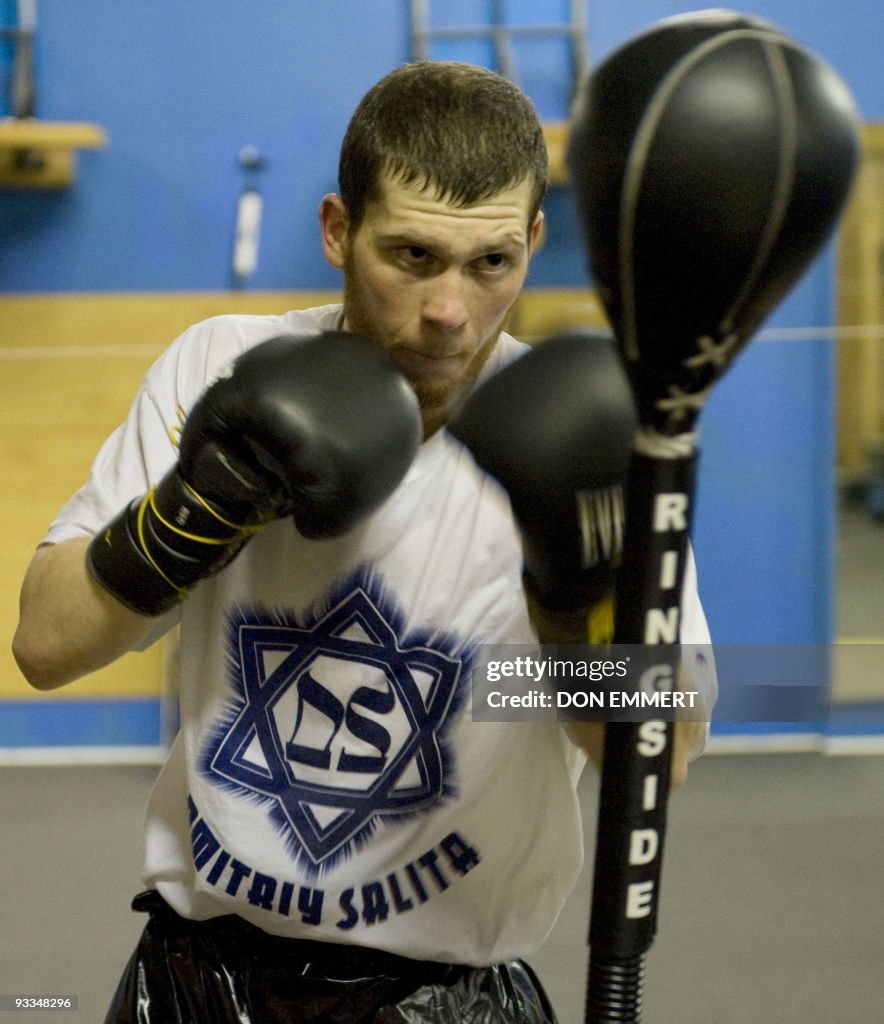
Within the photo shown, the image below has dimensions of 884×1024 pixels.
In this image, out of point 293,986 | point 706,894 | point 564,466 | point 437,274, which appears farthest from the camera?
point 706,894

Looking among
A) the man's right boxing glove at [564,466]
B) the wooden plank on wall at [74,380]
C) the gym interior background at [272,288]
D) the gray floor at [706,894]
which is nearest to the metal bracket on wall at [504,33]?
the gym interior background at [272,288]

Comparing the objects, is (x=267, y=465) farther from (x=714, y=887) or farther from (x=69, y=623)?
(x=714, y=887)

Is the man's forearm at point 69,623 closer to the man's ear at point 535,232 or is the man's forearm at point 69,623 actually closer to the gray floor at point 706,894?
the man's ear at point 535,232

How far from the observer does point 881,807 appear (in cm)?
335

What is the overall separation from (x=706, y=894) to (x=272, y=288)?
2007 mm

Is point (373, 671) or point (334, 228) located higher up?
point (334, 228)

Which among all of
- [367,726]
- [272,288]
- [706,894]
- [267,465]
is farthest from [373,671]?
[272,288]

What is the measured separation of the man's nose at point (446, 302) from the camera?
1.01 meters

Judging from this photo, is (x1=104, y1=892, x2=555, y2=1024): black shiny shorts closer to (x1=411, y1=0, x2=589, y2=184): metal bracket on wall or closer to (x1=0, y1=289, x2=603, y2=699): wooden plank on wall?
(x1=0, y1=289, x2=603, y2=699): wooden plank on wall

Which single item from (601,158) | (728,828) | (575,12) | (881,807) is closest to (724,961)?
(728,828)

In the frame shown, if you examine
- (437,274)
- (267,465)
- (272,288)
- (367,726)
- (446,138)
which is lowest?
(272,288)

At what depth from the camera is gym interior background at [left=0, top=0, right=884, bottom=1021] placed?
359 cm

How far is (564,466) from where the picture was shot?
92 cm

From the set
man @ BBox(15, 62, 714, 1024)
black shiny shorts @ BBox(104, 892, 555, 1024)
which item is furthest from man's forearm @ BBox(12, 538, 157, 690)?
black shiny shorts @ BBox(104, 892, 555, 1024)
